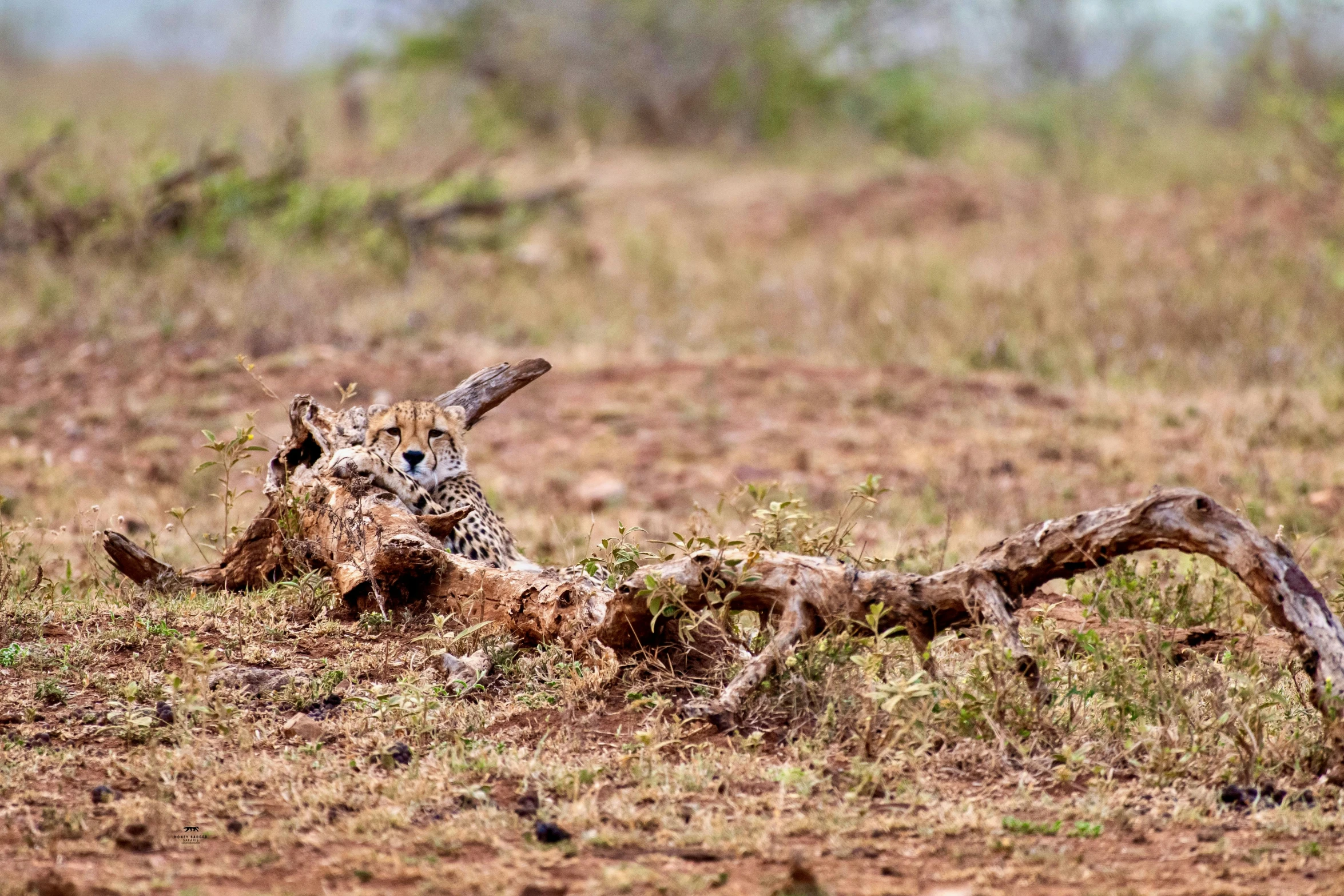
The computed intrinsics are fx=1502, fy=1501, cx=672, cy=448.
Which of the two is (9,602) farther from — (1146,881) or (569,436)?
(569,436)

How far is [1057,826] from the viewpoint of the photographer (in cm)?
325

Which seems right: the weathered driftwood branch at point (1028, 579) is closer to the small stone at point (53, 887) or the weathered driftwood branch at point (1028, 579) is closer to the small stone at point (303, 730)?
the small stone at point (303, 730)

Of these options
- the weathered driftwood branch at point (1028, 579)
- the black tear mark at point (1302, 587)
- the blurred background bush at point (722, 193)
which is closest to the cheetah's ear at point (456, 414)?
the weathered driftwood branch at point (1028, 579)

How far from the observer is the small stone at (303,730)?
3.67 meters

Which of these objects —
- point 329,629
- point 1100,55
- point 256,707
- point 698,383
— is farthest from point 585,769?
point 1100,55

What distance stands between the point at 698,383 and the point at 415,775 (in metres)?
5.92

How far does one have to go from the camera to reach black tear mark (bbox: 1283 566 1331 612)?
339 cm

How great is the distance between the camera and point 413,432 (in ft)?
17.0

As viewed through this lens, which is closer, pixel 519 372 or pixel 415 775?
pixel 415 775

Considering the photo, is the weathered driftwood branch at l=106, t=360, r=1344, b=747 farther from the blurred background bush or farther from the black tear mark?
the blurred background bush

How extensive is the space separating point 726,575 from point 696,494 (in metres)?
3.57

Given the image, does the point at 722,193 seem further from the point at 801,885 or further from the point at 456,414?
the point at 801,885

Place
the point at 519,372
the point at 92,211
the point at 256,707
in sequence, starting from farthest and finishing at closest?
1. the point at 92,211
2. the point at 519,372
3. the point at 256,707

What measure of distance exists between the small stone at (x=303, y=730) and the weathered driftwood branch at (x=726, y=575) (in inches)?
29.1
